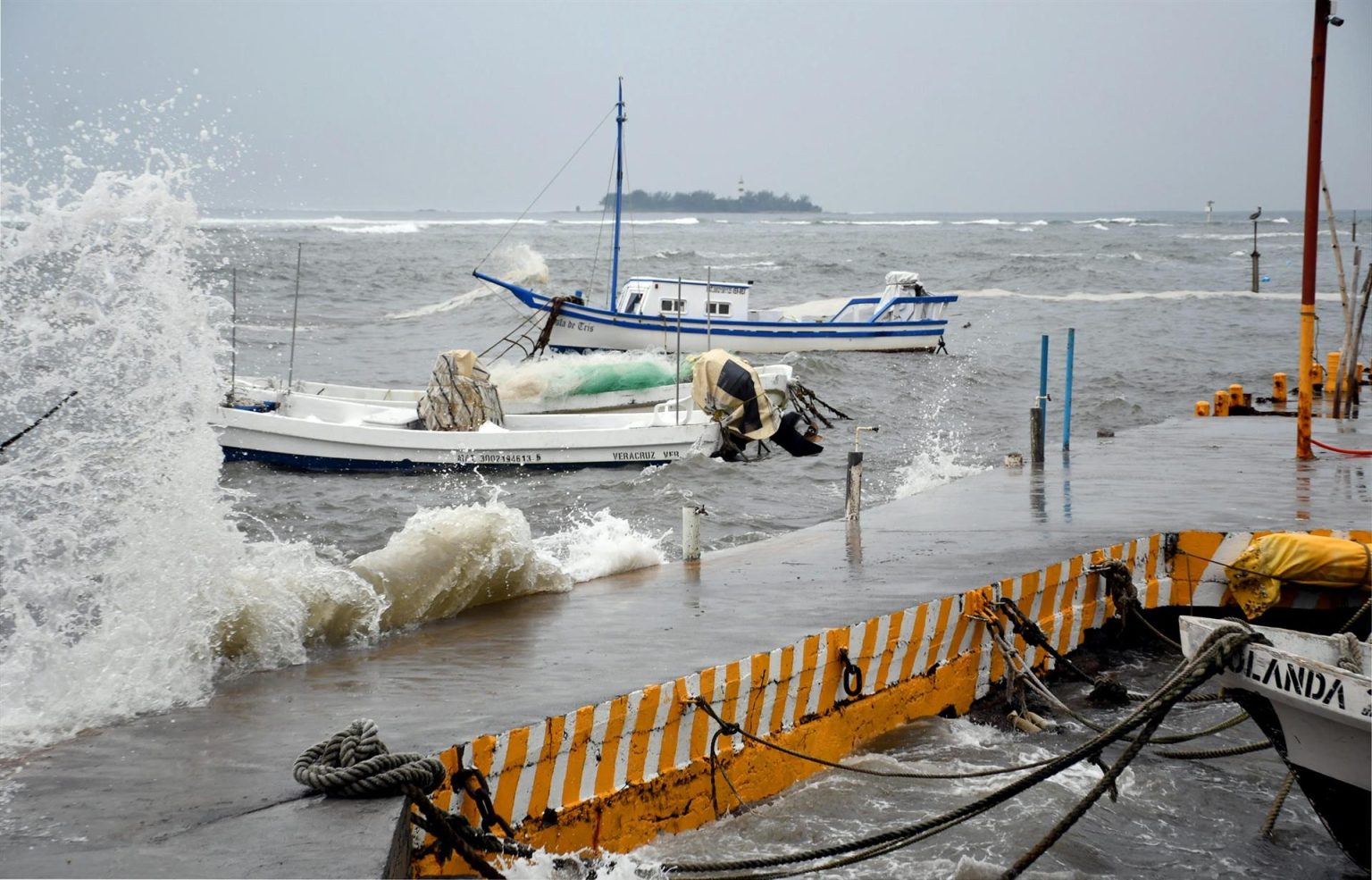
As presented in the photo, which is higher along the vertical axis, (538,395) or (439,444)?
(538,395)

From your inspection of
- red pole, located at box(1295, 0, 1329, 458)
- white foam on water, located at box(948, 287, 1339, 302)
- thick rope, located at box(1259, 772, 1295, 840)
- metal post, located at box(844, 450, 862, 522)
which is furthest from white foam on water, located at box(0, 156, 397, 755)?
white foam on water, located at box(948, 287, 1339, 302)

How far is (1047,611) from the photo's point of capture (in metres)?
8.66

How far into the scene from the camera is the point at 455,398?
19703mm

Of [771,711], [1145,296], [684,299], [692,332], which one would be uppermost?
[1145,296]

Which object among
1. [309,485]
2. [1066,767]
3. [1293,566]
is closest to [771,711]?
[1066,767]

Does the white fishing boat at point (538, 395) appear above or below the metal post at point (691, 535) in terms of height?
above

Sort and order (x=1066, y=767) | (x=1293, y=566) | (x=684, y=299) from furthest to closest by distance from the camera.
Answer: (x=684, y=299) → (x=1293, y=566) → (x=1066, y=767)

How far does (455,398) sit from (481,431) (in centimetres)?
84

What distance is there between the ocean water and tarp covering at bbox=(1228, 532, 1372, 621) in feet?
5.65

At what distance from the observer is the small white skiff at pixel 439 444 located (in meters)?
18.9

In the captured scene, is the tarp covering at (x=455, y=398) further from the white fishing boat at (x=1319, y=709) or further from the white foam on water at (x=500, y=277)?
the white foam on water at (x=500, y=277)

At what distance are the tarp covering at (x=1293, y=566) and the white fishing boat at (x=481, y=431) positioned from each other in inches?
460

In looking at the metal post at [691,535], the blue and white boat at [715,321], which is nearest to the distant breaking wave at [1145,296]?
the blue and white boat at [715,321]

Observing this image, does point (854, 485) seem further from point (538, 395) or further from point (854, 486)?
point (538, 395)
